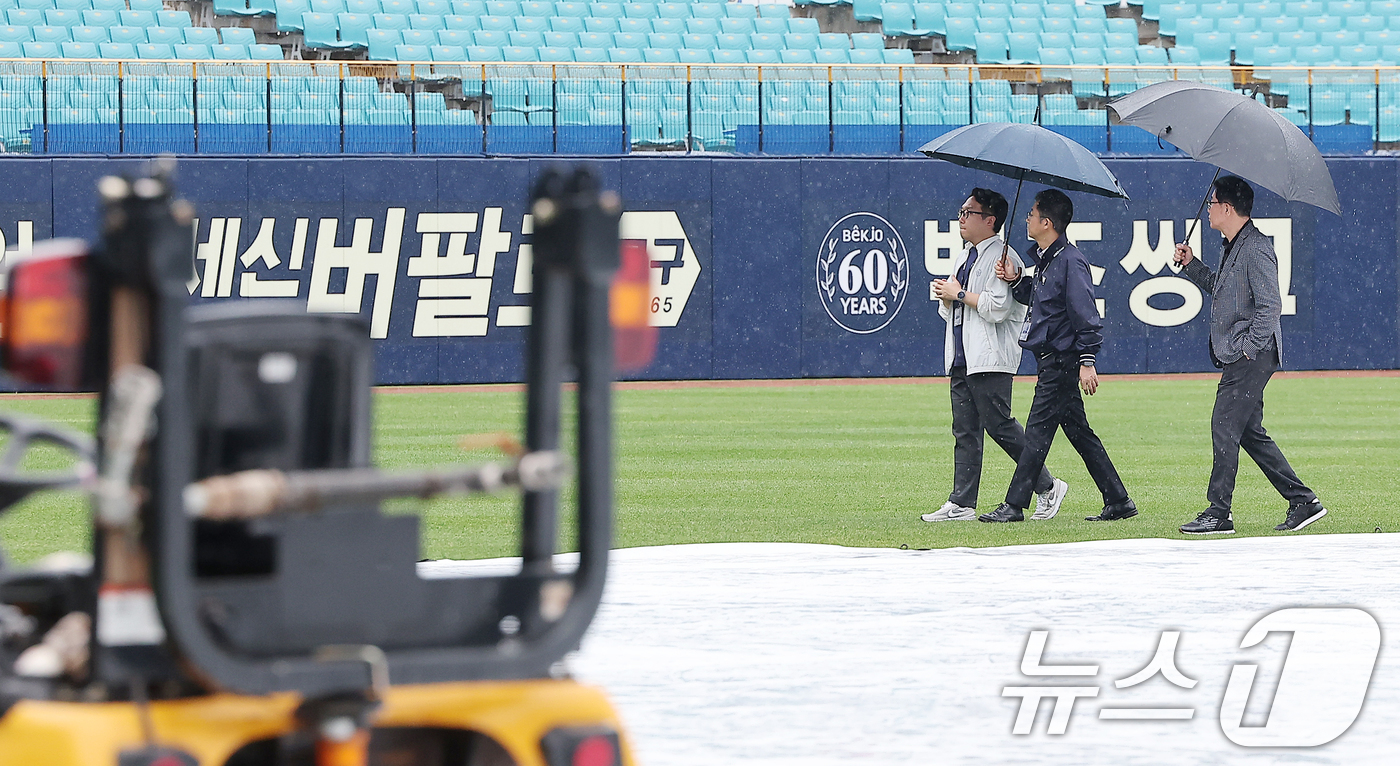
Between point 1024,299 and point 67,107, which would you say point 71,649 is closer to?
point 1024,299

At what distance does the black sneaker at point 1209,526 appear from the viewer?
392 inches

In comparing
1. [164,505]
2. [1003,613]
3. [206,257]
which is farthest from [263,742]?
[206,257]

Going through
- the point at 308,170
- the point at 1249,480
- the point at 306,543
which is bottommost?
the point at 1249,480

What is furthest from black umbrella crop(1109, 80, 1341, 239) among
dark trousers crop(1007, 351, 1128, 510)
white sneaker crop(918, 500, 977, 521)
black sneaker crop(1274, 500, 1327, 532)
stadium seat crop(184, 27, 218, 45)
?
stadium seat crop(184, 27, 218, 45)

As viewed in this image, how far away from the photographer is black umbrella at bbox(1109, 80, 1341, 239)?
9820mm

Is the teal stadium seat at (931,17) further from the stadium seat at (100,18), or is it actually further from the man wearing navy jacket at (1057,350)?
the man wearing navy jacket at (1057,350)

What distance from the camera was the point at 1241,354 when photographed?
10047 millimetres

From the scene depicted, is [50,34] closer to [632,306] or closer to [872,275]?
[872,275]

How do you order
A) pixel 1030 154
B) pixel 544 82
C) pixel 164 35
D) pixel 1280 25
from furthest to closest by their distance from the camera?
pixel 1280 25
pixel 164 35
pixel 544 82
pixel 1030 154

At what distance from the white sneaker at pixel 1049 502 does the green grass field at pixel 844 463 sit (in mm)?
79

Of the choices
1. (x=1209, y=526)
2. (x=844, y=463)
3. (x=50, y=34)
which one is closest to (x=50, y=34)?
(x=50, y=34)

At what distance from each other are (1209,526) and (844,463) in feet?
15.8

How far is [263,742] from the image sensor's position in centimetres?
324

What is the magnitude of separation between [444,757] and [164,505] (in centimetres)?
90
